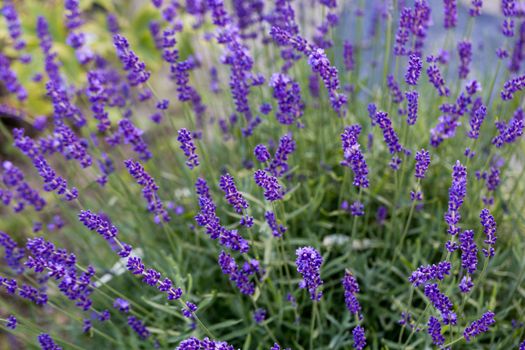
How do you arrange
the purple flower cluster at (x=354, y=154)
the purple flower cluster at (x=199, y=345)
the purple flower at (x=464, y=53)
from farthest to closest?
the purple flower at (x=464, y=53) < the purple flower cluster at (x=354, y=154) < the purple flower cluster at (x=199, y=345)

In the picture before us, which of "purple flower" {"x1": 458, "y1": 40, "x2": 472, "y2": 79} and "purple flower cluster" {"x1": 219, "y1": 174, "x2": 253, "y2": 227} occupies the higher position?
"purple flower" {"x1": 458, "y1": 40, "x2": 472, "y2": 79}

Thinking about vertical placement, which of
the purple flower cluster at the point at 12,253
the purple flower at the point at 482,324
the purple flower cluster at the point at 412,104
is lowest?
the purple flower at the point at 482,324

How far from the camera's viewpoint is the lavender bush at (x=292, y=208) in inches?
89.4

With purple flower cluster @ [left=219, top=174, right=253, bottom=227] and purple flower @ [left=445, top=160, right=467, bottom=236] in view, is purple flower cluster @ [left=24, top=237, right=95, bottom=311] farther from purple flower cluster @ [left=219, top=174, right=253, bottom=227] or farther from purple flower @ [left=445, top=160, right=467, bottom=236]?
purple flower @ [left=445, top=160, right=467, bottom=236]

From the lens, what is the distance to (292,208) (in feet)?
10.8

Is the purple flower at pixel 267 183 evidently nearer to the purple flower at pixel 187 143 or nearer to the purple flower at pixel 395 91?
the purple flower at pixel 187 143

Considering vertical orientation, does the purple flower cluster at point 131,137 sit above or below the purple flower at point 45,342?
above

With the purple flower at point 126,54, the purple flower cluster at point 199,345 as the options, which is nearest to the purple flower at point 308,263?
the purple flower cluster at point 199,345

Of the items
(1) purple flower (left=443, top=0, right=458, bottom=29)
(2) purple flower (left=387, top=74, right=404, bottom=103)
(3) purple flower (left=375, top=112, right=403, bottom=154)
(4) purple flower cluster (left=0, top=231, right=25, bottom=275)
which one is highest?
(1) purple flower (left=443, top=0, right=458, bottom=29)

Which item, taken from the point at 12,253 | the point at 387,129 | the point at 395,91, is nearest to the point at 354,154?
the point at 387,129

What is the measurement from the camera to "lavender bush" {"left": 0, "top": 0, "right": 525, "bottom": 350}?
2271 mm

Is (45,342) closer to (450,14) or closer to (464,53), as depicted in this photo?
(464,53)

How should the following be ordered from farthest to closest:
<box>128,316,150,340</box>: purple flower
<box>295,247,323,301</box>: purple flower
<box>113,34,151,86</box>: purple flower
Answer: <box>128,316,150,340</box>: purple flower
<box>113,34,151,86</box>: purple flower
<box>295,247,323,301</box>: purple flower

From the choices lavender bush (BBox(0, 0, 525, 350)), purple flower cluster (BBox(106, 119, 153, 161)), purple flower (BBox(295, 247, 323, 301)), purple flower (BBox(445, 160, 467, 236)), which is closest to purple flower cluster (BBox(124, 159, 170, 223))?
lavender bush (BBox(0, 0, 525, 350))
